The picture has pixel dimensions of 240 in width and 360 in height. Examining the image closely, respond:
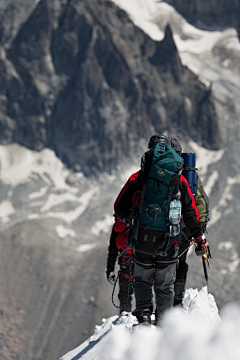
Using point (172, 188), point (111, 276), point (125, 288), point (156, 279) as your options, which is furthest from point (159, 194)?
point (125, 288)

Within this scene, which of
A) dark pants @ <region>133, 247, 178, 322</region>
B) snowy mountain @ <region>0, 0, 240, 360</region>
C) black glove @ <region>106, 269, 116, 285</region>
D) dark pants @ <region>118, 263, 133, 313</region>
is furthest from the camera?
snowy mountain @ <region>0, 0, 240, 360</region>

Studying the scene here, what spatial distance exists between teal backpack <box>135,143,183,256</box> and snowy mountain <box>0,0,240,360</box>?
74739 mm

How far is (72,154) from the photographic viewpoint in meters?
132

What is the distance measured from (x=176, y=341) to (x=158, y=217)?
1845 millimetres

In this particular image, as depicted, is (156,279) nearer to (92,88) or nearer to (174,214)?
(174,214)

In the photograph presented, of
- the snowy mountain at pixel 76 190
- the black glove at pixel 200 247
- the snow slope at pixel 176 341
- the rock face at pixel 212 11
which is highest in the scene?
the rock face at pixel 212 11

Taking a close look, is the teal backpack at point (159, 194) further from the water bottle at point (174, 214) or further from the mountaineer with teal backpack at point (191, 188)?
the mountaineer with teal backpack at point (191, 188)

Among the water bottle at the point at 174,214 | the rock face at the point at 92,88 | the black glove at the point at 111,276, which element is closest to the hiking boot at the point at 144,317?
the black glove at the point at 111,276

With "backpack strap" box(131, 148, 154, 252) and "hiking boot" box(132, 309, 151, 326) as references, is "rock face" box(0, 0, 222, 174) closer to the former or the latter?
"hiking boot" box(132, 309, 151, 326)

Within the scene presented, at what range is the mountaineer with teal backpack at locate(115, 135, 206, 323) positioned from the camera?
26.9ft

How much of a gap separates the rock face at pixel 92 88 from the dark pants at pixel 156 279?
120702 millimetres

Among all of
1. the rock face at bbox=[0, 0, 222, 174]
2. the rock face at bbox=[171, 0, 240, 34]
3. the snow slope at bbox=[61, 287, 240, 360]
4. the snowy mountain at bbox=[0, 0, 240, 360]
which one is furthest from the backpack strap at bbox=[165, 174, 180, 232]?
the rock face at bbox=[171, 0, 240, 34]

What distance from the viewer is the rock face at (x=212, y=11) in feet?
582

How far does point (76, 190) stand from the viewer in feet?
412
